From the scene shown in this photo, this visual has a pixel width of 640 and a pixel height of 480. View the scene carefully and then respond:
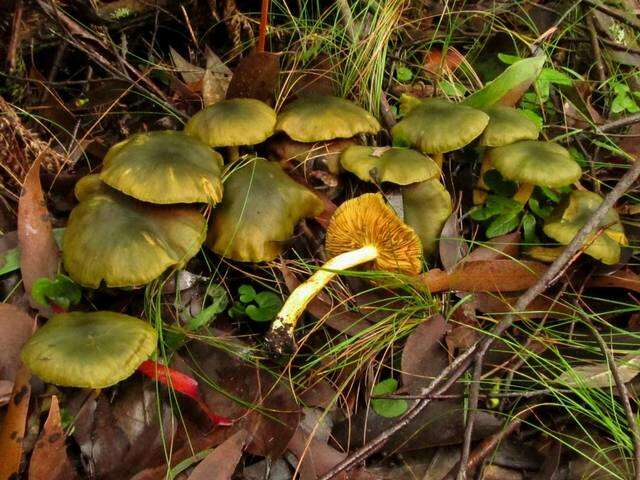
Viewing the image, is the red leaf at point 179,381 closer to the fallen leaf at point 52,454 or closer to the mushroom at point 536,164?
the fallen leaf at point 52,454

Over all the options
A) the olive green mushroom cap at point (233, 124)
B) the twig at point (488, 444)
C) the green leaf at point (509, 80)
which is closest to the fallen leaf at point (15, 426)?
the olive green mushroom cap at point (233, 124)

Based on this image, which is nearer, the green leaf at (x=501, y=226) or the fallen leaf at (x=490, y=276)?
the fallen leaf at (x=490, y=276)

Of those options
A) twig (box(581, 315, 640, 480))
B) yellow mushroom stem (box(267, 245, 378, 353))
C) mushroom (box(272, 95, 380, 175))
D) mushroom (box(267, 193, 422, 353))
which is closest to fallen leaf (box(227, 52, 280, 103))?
mushroom (box(272, 95, 380, 175))

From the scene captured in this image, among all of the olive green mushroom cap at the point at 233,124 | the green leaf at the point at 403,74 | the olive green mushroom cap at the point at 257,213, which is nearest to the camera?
the olive green mushroom cap at the point at 257,213

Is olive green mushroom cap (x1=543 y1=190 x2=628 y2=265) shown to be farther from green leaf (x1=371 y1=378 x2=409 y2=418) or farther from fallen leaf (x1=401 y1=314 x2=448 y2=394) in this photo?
green leaf (x1=371 y1=378 x2=409 y2=418)

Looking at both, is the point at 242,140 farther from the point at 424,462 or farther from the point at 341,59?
the point at 424,462

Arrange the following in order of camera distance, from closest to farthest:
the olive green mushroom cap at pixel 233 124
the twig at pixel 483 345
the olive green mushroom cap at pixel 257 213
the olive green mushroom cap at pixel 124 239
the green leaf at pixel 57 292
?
the twig at pixel 483 345 < the olive green mushroom cap at pixel 124 239 < the green leaf at pixel 57 292 < the olive green mushroom cap at pixel 257 213 < the olive green mushroom cap at pixel 233 124
